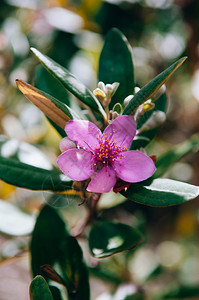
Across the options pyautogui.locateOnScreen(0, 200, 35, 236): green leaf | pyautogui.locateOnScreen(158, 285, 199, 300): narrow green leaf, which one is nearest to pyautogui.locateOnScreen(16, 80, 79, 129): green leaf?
pyautogui.locateOnScreen(0, 200, 35, 236): green leaf

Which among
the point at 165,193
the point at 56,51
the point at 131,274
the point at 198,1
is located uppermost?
A: the point at 198,1

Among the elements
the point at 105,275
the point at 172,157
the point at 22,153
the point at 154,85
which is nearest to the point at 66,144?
the point at 154,85

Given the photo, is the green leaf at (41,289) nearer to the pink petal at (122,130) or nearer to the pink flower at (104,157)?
the pink flower at (104,157)

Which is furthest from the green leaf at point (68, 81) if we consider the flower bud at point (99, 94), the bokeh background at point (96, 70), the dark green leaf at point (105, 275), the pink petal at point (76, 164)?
the dark green leaf at point (105, 275)

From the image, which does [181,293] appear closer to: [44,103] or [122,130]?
[122,130]

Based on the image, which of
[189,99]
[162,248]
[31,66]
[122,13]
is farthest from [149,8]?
[162,248]

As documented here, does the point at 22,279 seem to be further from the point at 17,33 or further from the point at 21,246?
the point at 17,33

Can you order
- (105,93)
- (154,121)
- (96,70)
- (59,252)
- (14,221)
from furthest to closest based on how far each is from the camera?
1. (96,70)
2. (14,221)
3. (59,252)
4. (154,121)
5. (105,93)

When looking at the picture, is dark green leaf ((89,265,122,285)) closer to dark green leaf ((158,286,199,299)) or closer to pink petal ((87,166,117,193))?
dark green leaf ((158,286,199,299))
